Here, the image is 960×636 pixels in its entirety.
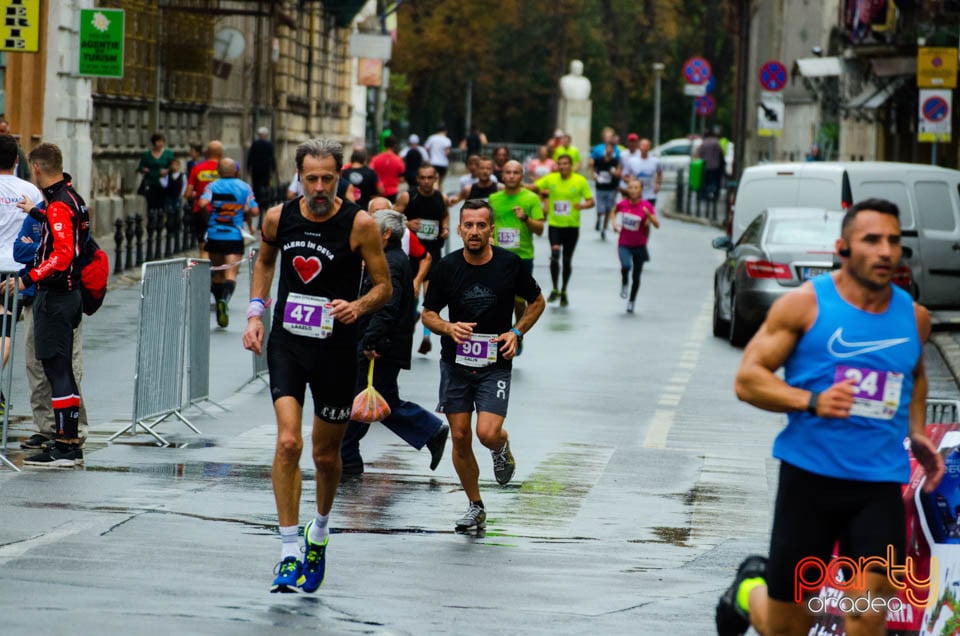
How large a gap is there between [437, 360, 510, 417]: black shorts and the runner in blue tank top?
13.9 ft

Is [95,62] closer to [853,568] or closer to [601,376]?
[601,376]

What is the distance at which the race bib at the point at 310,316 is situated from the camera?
26.9 ft

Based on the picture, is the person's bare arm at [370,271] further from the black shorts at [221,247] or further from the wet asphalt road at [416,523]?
the black shorts at [221,247]

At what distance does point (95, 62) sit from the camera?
93.7ft

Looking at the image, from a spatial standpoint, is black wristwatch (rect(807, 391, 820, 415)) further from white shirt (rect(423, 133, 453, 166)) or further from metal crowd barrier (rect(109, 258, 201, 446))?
white shirt (rect(423, 133, 453, 166))

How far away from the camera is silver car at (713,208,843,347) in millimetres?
20516

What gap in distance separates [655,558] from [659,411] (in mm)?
6436

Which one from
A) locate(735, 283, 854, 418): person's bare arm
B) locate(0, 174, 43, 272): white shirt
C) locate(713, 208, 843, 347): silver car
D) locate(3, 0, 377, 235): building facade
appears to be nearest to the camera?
locate(735, 283, 854, 418): person's bare arm

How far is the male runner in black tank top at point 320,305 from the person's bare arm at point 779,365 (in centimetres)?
257

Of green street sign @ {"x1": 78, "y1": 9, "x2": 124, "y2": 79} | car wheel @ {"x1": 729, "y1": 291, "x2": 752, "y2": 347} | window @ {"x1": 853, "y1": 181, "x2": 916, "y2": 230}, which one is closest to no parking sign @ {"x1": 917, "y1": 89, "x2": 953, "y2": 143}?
window @ {"x1": 853, "y1": 181, "x2": 916, "y2": 230}

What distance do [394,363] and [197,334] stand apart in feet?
8.29

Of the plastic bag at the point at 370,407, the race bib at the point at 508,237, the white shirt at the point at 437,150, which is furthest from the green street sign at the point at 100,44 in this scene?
the white shirt at the point at 437,150

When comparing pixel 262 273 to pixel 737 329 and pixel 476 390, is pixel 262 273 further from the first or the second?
pixel 737 329

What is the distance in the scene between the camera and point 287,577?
7.84 metres
